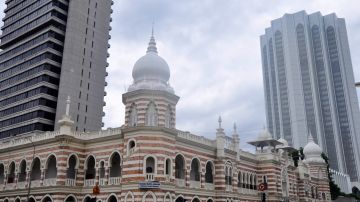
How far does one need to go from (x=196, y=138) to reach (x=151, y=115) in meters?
6.46

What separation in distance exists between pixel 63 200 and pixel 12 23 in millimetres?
56940

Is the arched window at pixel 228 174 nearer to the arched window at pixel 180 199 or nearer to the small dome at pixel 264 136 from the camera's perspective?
the arched window at pixel 180 199

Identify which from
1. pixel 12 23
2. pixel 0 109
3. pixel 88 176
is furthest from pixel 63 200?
pixel 12 23

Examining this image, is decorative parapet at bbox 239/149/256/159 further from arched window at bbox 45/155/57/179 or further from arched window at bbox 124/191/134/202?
arched window at bbox 45/155/57/179

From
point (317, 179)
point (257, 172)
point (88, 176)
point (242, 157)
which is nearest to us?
point (88, 176)

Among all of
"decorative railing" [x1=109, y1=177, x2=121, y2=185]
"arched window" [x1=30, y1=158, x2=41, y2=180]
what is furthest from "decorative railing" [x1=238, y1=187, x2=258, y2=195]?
"arched window" [x1=30, y1=158, x2=41, y2=180]

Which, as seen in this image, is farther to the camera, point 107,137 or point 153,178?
point 107,137

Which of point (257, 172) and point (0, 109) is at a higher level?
point (0, 109)

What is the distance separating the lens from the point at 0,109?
76.6 m

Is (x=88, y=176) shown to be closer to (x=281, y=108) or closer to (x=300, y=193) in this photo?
(x=300, y=193)

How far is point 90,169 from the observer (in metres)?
40.2

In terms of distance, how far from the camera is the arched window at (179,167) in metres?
38.6

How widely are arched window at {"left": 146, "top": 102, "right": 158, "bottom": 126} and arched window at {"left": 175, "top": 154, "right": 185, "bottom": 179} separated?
4.54 meters

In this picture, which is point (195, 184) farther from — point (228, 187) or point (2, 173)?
point (2, 173)
